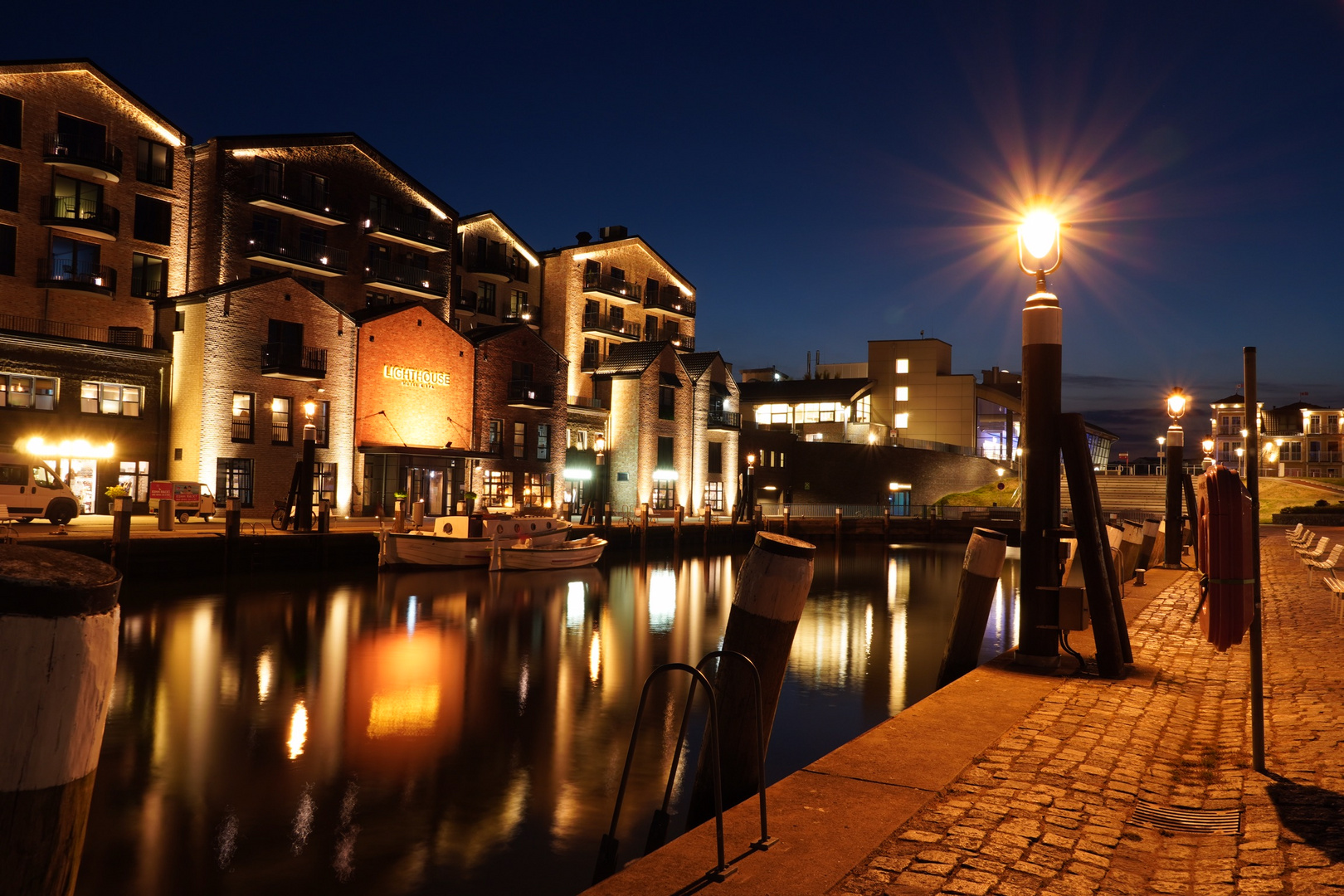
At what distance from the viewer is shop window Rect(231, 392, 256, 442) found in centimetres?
3488

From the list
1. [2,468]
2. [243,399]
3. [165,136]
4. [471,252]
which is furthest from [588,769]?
[471,252]

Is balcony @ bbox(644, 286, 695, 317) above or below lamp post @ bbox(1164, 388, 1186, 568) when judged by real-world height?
above

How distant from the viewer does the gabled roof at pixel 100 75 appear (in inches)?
1357

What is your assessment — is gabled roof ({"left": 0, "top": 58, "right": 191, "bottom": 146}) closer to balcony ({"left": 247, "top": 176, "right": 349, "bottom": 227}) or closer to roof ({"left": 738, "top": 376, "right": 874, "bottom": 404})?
balcony ({"left": 247, "top": 176, "right": 349, "bottom": 227})

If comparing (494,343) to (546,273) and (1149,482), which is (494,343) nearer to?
(546,273)

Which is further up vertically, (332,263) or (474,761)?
(332,263)

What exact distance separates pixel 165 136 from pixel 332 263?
8267mm

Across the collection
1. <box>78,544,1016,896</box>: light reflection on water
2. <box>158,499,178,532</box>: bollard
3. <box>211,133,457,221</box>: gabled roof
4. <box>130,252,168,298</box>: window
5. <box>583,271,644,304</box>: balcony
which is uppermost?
<box>211,133,457,221</box>: gabled roof

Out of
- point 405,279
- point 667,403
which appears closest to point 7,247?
point 405,279

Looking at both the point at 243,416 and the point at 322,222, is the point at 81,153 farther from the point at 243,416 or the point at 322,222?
the point at 243,416

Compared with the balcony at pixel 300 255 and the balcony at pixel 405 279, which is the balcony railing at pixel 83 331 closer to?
the balcony at pixel 300 255

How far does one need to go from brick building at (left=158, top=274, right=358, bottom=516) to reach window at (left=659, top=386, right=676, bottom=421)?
18.8 m

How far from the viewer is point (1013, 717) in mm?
7320

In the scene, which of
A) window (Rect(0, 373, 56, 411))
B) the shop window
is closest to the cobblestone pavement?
the shop window
